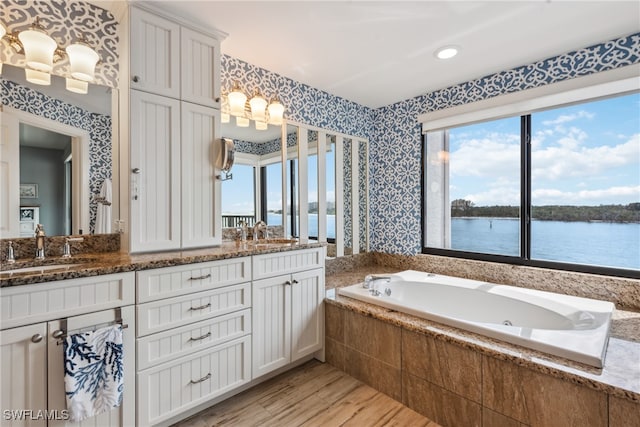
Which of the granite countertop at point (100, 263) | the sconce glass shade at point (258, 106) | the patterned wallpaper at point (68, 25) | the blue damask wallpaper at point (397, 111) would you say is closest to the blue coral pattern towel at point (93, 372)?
the granite countertop at point (100, 263)

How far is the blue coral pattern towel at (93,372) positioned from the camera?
1.22 m

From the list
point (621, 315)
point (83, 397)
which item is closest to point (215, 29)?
point (83, 397)

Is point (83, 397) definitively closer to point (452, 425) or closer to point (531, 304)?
point (452, 425)

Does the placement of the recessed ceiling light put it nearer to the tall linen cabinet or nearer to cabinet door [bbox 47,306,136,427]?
the tall linen cabinet

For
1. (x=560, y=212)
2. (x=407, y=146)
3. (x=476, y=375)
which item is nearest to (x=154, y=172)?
(x=476, y=375)

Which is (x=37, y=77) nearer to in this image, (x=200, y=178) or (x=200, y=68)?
(x=200, y=68)

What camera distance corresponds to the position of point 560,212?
2.46 meters

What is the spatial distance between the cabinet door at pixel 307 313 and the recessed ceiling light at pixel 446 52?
6.13ft

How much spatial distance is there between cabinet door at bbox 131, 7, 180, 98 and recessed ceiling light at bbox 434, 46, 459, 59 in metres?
1.81

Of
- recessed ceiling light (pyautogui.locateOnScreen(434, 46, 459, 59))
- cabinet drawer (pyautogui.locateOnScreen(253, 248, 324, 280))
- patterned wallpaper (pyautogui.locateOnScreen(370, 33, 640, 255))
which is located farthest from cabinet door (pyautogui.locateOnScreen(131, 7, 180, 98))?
patterned wallpaper (pyautogui.locateOnScreen(370, 33, 640, 255))

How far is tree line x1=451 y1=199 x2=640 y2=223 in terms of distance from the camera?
2178mm

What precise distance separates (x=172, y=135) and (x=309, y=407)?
6.17 feet

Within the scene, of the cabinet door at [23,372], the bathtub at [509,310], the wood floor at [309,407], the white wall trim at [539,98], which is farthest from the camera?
the white wall trim at [539,98]

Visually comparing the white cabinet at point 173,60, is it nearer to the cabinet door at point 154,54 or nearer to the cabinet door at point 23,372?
the cabinet door at point 154,54
